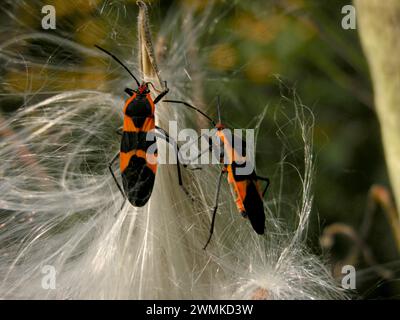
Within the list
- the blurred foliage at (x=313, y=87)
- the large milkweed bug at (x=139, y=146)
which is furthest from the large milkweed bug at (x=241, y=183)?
the blurred foliage at (x=313, y=87)

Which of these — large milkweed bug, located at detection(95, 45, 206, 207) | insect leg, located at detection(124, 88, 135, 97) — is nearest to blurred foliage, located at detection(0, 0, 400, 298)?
insect leg, located at detection(124, 88, 135, 97)

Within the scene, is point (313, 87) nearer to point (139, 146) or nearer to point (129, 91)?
point (129, 91)

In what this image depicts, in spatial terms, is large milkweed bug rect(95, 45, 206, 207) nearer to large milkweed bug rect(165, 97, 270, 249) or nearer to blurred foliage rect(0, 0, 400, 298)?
large milkweed bug rect(165, 97, 270, 249)

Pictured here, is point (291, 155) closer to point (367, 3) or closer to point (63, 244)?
point (63, 244)

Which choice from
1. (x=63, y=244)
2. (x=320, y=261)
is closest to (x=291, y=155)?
(x=320, y=261)

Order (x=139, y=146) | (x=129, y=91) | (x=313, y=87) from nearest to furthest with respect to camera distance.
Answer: (x=139, y=146) → (x=129, y=91) → (x=313, y=87)

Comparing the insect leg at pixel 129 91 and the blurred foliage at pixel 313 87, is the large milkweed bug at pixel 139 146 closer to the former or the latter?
the insect leg at pixel 129 91

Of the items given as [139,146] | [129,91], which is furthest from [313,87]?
[139,146]
